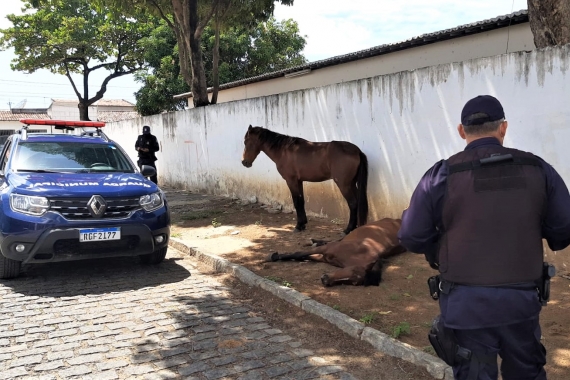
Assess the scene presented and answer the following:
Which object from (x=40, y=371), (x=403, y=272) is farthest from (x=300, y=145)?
(x=40, y=371)

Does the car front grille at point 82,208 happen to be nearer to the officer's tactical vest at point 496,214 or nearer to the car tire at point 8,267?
the car tire at point 8,267

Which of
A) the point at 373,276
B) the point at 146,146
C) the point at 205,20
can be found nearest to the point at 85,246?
the point at 373,276

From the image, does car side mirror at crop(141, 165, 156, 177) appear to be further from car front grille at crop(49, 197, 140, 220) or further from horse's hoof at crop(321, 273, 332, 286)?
horse's hoof at crop(321, 273, 332, 286)

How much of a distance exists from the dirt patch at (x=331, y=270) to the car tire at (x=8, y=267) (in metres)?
2.53

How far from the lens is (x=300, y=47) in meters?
27.0

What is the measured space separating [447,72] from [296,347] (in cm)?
Answer: 424

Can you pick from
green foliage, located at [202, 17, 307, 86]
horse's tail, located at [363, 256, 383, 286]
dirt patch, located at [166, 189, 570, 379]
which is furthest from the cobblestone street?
green foliage, located at [202, 17, 307, 86]

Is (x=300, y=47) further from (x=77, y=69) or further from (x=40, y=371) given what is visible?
(x=40, y=371)

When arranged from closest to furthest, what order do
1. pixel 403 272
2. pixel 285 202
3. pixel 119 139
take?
pixel 403 272, pixel 285 202, pixel 119 139

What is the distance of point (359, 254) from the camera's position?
557 centimetres

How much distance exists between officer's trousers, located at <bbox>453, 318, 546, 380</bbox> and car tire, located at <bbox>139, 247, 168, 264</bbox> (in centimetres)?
471

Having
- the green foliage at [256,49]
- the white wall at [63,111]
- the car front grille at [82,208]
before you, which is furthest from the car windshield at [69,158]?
the white wall at [63,111]

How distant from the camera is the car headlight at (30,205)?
527cm

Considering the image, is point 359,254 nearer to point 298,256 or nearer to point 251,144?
point 298,256
